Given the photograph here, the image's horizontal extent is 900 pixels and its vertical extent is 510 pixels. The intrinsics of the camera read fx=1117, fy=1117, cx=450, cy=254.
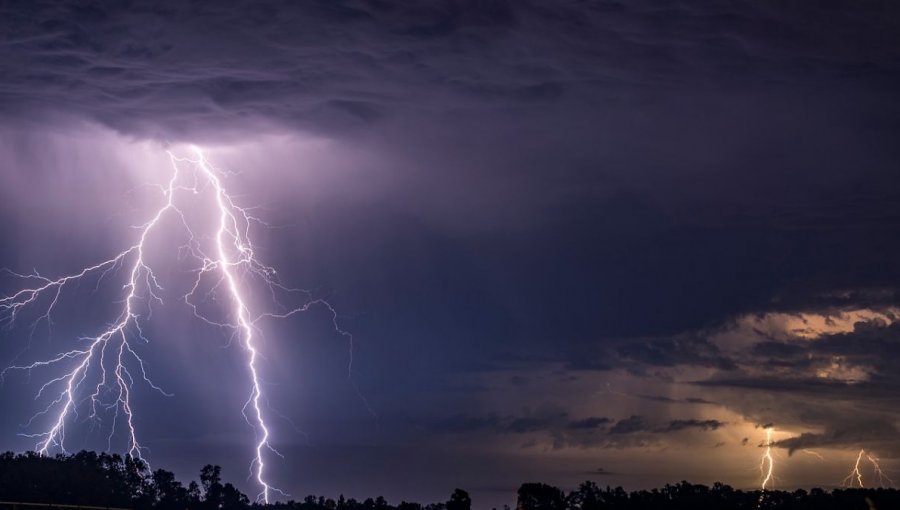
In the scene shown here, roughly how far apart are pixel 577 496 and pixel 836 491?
43.2 ft

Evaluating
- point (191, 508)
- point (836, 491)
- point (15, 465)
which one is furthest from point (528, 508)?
point (15, 465)

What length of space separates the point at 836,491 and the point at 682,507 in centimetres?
784

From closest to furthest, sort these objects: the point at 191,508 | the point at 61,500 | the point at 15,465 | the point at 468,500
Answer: the point at 468,500 → the point at 61,500 → the point at 15,465 → the point at 191,508

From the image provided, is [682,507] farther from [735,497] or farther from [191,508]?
[191,508]

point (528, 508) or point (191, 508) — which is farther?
point (191, 508)

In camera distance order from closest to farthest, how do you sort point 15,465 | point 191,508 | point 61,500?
point 61,500 < point 15,465 < point 191,508

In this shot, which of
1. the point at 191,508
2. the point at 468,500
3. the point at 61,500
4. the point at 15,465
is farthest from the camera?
the point at 191,508

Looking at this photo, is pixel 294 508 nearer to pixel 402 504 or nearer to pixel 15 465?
pixel 402 504

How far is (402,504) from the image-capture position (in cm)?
5456

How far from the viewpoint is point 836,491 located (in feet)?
181

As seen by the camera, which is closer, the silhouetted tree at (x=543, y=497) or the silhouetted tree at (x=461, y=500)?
the silhouetted tree at (x=461, y=500)

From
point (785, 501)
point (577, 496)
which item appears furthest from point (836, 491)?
point (577, 496)

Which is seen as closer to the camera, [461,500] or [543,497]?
[461,500]

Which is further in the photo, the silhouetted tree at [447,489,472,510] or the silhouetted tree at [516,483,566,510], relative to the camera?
the silhouetted tree at [516,483,566,510]
